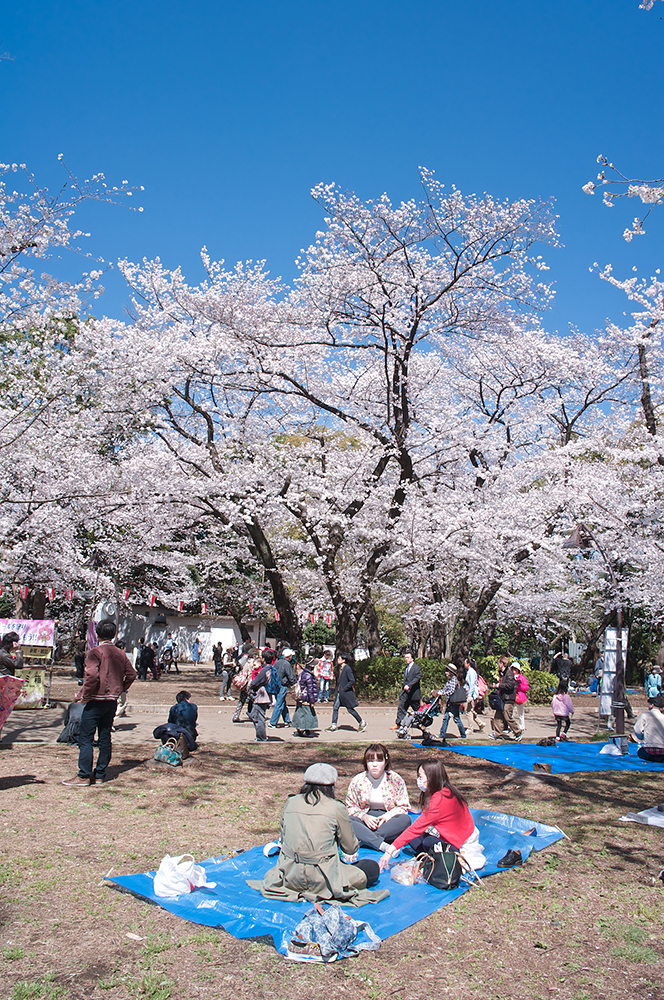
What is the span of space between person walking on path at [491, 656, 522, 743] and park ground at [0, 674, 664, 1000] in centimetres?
430

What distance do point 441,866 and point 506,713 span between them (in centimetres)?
820

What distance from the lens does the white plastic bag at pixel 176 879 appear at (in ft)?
14.3

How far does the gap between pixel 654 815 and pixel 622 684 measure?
7.07 metres

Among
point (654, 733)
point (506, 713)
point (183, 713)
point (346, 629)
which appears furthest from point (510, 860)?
point (346, 629)

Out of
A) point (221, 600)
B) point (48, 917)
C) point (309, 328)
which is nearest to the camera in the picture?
point (48, 917)

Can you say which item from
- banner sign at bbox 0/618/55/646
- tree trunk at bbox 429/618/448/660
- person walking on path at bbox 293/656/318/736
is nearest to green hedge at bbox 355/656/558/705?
person walking on path at bbox 293/656/318/736

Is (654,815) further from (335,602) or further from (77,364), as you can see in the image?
(77,364)

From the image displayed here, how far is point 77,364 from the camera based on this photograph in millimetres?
15820

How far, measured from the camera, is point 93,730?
7207 millimetres

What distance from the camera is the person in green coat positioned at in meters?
4.36

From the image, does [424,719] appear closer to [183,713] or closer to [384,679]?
[183,713]

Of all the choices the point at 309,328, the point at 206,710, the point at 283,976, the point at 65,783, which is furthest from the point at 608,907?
→ the point at 309,328

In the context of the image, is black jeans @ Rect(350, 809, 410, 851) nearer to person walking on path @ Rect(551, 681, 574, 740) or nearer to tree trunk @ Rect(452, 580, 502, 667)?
person walking on path @ Rect(551, 681, 574, 740)

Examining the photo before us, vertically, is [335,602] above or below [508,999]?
above
